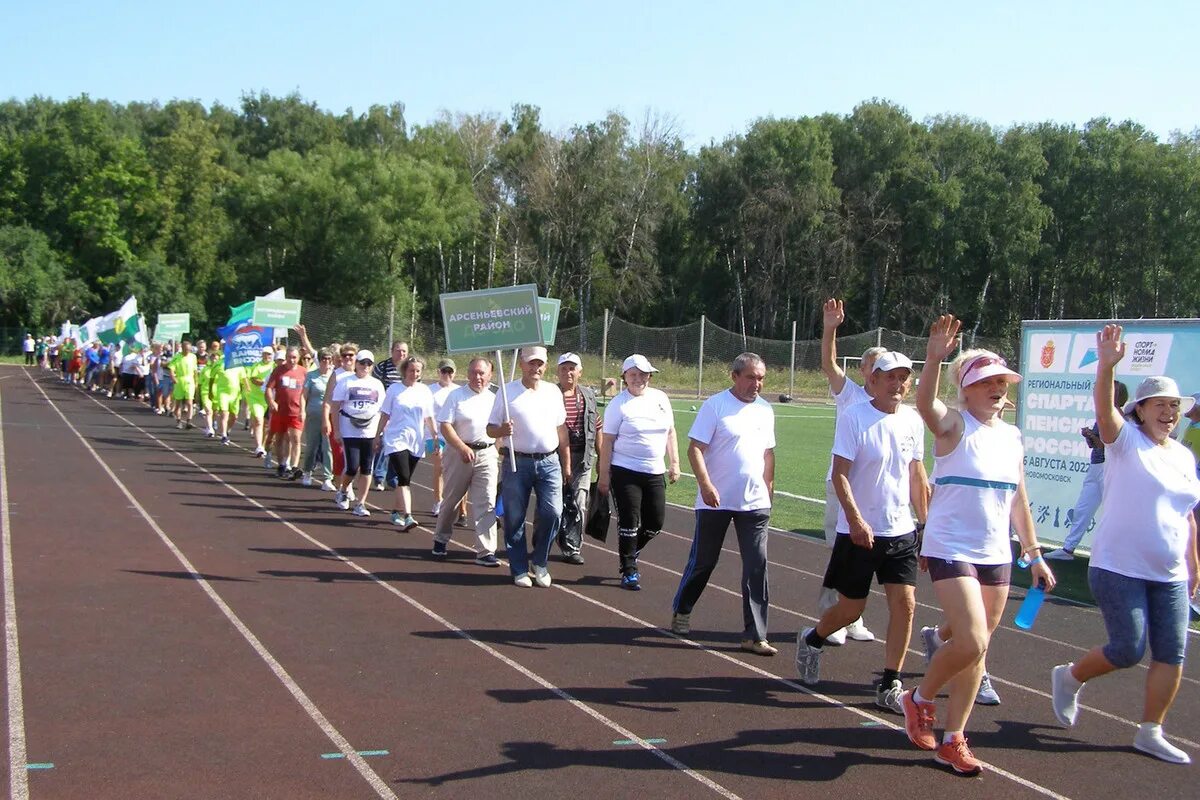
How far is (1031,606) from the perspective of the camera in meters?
6.60

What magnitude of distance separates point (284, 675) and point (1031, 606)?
4182mm

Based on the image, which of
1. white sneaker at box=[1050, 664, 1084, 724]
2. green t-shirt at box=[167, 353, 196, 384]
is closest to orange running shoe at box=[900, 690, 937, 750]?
white sneaker at box=[1050, 664, 1084, 724]

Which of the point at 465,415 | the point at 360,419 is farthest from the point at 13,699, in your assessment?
the point at 360,419

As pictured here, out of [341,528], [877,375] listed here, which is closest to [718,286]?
[341,528]

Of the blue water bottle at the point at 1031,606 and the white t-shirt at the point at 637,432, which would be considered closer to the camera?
the blue water bottle at the point at 1031,606

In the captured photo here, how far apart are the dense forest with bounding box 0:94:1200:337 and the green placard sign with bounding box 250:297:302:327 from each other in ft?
99.9

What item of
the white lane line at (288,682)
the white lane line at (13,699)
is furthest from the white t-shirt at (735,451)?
the white lane line at (13,699)

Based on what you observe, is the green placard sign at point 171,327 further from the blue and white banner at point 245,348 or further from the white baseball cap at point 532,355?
the white baseball cap at point 532,355

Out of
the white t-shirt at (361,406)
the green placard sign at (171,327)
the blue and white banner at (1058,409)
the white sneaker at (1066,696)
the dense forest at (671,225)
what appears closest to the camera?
the white sneaker at (1066,696)

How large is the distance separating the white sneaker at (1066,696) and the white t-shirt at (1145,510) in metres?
0.73

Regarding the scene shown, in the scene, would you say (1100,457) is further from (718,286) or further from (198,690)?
(718,286)

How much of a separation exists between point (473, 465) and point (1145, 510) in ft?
21.6

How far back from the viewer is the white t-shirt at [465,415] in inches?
455

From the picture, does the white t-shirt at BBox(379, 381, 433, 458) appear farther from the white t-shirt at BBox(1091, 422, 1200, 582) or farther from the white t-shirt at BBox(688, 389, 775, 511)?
the white t-shirt at BBox(1091, 422, 1200, 582)
